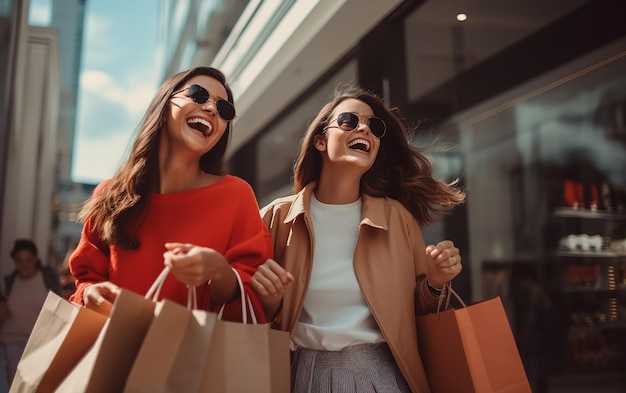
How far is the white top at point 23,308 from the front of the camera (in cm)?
626

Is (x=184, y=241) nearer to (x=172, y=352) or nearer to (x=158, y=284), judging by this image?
(x=158, y=284)

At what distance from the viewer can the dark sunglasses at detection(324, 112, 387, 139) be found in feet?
7.69

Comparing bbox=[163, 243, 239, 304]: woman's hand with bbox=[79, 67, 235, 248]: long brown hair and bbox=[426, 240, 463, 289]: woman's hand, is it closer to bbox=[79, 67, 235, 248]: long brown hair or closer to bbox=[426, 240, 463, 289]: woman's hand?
bbox=[79, 67, 235, 248]: long brown hair

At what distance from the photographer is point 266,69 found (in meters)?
7.37

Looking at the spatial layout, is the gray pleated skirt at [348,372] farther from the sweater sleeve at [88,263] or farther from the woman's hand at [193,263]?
the sweater sleeve at [88,263]

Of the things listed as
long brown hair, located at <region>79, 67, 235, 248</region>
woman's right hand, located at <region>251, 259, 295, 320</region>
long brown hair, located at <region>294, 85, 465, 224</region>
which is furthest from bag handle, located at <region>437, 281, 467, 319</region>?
long brown hair, located at <region>79, 67, 235, 248</region>

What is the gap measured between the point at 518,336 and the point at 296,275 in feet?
19.2

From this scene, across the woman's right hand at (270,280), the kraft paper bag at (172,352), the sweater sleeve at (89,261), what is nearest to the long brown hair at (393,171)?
the woman's right hand at (270,280)

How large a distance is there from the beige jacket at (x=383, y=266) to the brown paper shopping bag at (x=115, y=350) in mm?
696

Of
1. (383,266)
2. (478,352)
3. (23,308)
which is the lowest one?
(23,308)

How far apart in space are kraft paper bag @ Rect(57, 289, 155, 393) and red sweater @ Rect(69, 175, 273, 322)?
326 mm

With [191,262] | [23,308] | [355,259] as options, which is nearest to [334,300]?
[355,259]

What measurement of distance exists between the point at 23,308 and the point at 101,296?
209 inches

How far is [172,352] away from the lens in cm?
146
